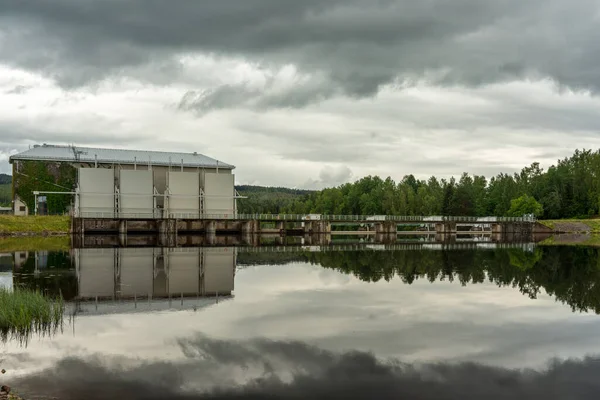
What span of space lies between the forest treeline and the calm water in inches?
4207

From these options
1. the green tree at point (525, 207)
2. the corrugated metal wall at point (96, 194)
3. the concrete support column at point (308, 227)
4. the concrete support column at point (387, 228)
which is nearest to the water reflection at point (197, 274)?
the corrugated metal wall at point (96, 194)

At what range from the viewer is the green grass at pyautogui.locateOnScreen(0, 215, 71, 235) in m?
70.0

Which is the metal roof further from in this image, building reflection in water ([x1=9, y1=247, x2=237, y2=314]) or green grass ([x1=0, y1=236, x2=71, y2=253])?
building reflection in water ([x1=9, y1=247, x2=237, y2=314])

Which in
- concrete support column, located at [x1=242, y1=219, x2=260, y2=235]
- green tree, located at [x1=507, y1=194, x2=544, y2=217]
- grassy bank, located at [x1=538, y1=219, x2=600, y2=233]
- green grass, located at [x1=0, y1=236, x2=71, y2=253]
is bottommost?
grassy bank, located at [x1=538, y1=219, x2=600, y2=233]

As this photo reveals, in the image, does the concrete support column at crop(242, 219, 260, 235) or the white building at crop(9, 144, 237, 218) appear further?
the concrete support column at crop(242, 219, 260, 235)

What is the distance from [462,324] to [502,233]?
10029 centimetres

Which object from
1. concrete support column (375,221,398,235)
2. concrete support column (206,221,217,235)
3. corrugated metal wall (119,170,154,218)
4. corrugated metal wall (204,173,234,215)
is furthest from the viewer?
concrete support column (375,221,398,235)

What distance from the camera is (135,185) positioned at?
8050 cm

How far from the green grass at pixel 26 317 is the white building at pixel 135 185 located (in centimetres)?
6291

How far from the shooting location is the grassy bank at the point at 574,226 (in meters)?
116

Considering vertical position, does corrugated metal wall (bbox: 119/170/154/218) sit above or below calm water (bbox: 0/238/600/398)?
above

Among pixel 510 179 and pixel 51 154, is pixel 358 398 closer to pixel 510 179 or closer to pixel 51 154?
pixel 51 154

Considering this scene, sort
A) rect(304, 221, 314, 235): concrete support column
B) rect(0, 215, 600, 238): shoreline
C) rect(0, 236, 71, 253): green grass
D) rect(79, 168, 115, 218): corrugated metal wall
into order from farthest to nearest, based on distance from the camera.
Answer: rect(304, 221, 314, 235): concrete support column < rect(79, 168, 115, 218): corrugated metal wall < rect(0, 215, 600, 238): shoreline < rect(0, 236, 71, 253): green grass

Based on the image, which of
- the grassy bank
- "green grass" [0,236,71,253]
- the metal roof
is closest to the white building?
the metal roof
